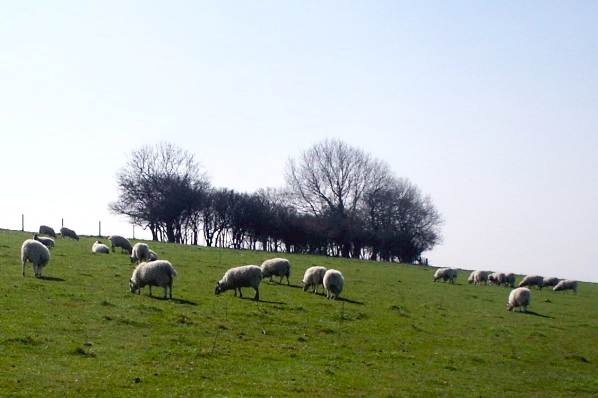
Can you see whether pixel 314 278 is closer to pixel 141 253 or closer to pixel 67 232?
pixel 141 253

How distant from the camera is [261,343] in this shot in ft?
71.2

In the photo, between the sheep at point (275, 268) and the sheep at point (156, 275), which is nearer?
the sheep at point (156, 275)

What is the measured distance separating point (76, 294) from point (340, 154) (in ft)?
271

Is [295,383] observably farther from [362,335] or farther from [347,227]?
[347,227]

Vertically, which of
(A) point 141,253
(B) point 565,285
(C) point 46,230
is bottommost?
Answer: (B) point 565,285

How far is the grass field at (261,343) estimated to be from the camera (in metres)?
16.5

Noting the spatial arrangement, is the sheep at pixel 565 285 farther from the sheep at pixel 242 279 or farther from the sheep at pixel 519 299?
the sheep at pixel 242 279

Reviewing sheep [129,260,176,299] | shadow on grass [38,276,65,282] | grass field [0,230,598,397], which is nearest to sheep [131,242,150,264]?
grass field [0,230,598,397]

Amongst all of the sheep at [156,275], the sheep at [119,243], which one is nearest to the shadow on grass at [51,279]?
the sheep at [156,275]

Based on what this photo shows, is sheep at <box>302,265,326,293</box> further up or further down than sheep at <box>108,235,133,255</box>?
further down

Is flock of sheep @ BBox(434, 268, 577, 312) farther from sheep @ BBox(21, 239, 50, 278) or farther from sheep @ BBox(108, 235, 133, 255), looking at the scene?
sheep @ BBox(21, 239, 50, 278)

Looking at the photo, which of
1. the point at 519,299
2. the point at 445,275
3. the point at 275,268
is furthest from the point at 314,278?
the point at 445,275

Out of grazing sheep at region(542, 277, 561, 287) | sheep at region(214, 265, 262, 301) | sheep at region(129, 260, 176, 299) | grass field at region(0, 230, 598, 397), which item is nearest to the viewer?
grass field at region(0, 230, 598, 397)

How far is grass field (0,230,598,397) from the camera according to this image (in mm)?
16453
